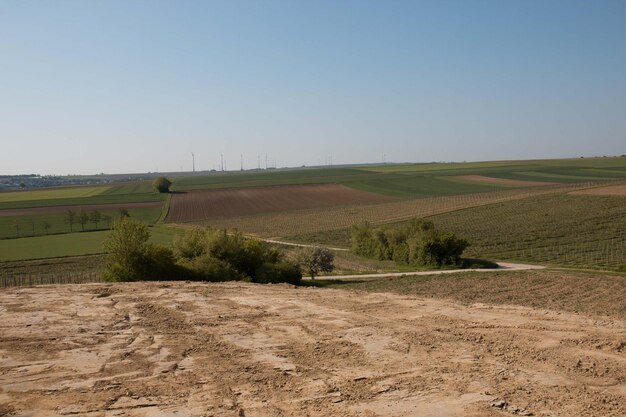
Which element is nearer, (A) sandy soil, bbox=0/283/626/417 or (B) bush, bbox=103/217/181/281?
(A) sandy soil, bbox=0/283/626/417

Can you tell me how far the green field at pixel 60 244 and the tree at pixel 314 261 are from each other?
2598cm

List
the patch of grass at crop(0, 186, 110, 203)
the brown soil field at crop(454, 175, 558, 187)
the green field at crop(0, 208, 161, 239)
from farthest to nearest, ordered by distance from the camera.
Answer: the patch of grass at crop(0, 186, 110, 203) → the brown soil field at crop(454, 175, 558, 187) → the green field at crop(0, 208, 161, 239)

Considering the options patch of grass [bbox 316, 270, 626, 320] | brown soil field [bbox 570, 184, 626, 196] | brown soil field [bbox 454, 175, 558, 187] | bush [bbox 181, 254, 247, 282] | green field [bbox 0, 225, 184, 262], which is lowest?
green field [bbox 0, 225, 184, 262]

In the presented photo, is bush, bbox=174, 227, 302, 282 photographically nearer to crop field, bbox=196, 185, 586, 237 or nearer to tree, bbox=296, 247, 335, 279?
tree, bbox=296, 247, 335, 279

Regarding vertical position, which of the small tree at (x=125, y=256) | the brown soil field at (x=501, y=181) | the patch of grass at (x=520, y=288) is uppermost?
the brown soil field at (x=501, y=181)

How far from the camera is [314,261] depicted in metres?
41.2

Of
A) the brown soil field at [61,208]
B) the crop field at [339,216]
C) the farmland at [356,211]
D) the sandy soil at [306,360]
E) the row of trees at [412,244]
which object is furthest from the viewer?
the brown soil field at [61,208]

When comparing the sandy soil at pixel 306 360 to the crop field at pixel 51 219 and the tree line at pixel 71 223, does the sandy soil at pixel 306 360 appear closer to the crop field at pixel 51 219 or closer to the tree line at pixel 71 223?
the tree line at pixel 71 223

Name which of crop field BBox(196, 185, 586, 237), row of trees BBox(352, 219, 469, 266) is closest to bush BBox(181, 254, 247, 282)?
row of trees BBox(352, 219, 469, 266)

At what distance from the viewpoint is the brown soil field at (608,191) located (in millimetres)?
81600

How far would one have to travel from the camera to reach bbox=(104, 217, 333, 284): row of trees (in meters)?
31.3

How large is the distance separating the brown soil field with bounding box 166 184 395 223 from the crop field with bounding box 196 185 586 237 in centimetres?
642

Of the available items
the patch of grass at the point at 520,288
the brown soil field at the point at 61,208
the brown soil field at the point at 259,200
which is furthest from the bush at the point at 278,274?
the brown soil field at the point at 61,208

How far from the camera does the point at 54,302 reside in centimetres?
2003
